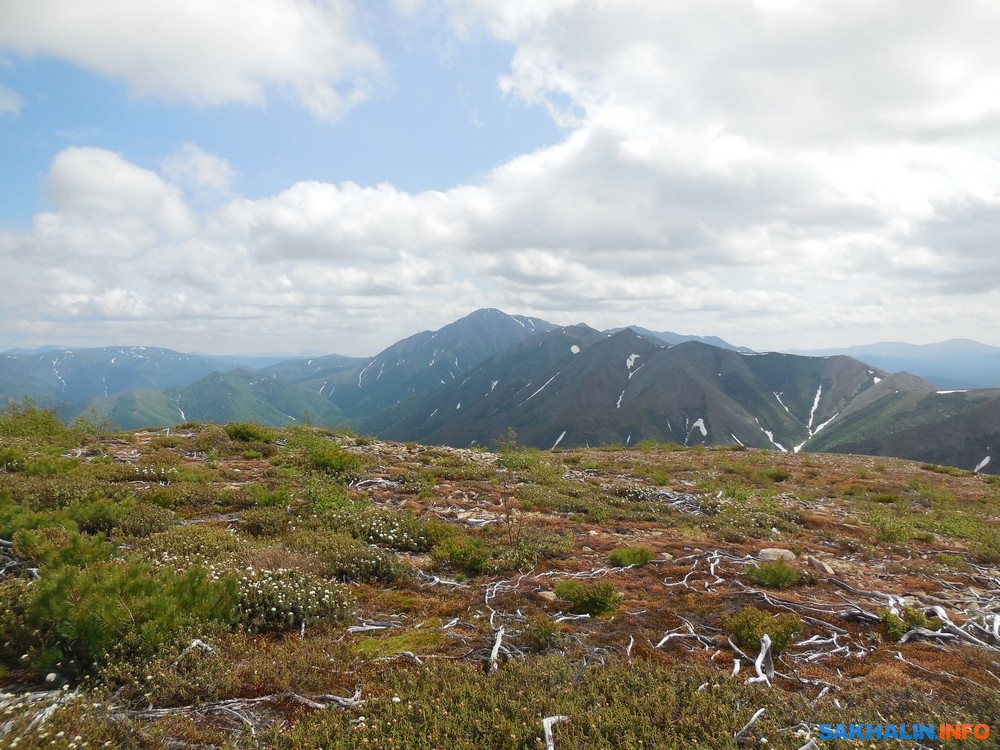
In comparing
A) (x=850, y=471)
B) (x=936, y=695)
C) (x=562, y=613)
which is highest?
(x=936, y=695)

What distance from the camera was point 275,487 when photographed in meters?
13.2

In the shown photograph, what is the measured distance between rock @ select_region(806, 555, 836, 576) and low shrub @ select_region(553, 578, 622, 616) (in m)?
4.76

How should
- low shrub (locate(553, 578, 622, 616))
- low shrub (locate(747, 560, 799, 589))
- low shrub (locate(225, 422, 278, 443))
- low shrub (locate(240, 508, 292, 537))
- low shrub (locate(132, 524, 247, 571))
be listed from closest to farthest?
low shrub (locate(553, 578, 622, 616)) → low shrub (locate(132, 524, 247, 571)) → low shrub (locate(747, 560, 799, 589)) → low shrub (locate(240, 508, 292, 537)) → low shrub (locate(225, 422, 278, 443))

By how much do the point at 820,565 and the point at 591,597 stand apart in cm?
543

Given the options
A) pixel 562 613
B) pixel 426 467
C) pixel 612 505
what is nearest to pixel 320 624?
pixel 562 613

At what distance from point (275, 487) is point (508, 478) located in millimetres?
8019

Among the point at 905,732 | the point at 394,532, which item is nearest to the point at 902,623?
the point at 905,732

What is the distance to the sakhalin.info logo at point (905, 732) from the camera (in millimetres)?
4059

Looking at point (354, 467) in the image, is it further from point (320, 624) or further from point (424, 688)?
point (424, 688)

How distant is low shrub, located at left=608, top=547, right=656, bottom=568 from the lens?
30.6ft

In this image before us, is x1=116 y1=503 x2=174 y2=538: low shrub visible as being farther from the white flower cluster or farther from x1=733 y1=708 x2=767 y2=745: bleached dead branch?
x1=733 y1=708 x2=767 y2=745: bleached dead branch

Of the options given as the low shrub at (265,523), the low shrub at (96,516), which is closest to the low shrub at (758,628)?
the low shrub at (265,523)

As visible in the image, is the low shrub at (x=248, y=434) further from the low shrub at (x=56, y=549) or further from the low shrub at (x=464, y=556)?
the low shrub at (x=464, y=556)

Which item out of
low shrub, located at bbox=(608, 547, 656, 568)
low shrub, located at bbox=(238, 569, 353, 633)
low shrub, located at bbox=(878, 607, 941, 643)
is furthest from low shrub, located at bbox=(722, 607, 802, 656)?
low shrub, located at bbox=(238, 569, 353, 633)
